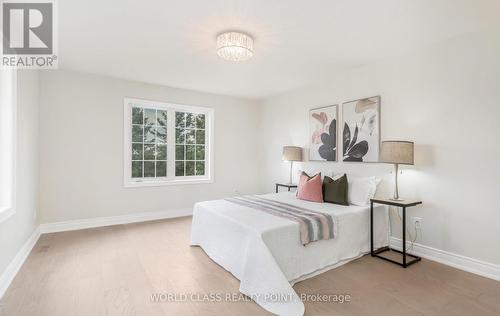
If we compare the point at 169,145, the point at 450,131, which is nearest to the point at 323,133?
the point at 450,131

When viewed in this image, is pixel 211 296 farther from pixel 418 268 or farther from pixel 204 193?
pixel 204 193

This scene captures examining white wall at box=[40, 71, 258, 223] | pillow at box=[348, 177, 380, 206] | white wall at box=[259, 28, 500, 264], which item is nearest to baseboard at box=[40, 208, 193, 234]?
white wall at box=[40, 71, 258, 223]

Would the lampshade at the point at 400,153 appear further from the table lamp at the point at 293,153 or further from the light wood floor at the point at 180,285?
the table lamp at the point at 293,153

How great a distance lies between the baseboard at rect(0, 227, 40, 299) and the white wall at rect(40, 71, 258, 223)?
0.63 m

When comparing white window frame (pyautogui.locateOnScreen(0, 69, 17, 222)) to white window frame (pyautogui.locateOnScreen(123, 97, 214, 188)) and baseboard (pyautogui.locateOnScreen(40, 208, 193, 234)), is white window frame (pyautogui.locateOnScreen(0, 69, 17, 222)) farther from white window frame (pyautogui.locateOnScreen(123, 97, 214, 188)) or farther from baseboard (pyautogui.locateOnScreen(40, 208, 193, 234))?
white window frame (pyautogui.locateOnScreen(123, 97, 214, 188))

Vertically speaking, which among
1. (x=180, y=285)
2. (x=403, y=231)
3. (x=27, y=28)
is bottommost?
(x=180, y=285)

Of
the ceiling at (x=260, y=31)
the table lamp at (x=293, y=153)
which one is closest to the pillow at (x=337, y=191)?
the table lamp at (x=293, y=153)

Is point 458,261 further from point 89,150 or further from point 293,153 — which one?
A: point 89,150

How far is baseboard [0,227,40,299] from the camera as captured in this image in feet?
7.07

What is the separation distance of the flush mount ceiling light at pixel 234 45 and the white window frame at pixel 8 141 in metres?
2.09

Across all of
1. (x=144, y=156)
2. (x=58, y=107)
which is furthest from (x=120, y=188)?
(x=58, y=107)

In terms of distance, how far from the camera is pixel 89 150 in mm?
4012

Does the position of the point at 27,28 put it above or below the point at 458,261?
above

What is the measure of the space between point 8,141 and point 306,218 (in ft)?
9.82
